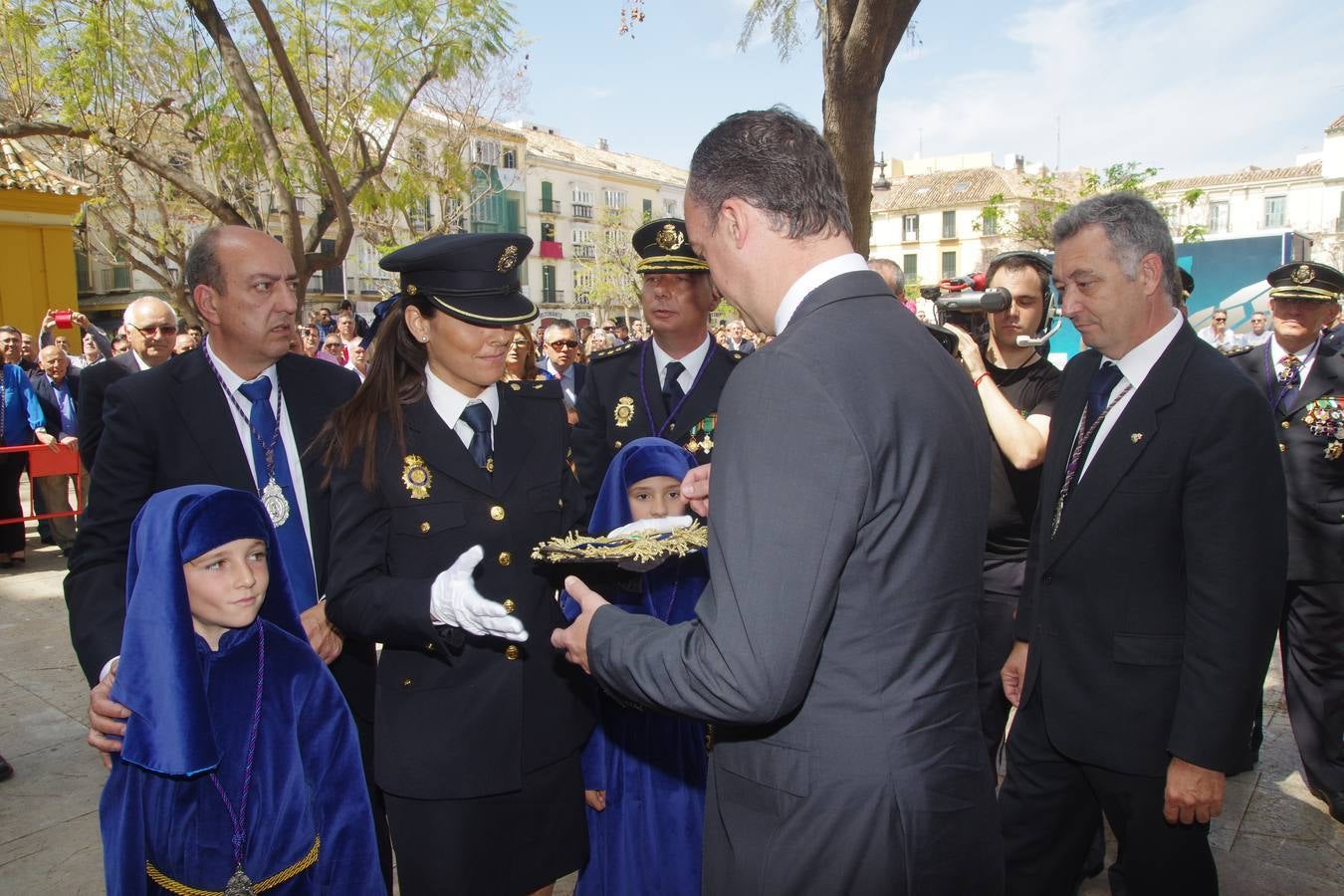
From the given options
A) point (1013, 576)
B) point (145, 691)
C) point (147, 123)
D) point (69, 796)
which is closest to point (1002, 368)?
point (1013, 576)

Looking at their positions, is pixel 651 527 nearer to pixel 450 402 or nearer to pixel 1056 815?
pixel 450 402

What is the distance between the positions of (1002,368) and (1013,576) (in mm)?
824

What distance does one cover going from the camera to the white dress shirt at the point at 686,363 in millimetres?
3666

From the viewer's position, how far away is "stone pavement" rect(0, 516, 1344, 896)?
132 inches

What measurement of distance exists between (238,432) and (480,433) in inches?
30.0

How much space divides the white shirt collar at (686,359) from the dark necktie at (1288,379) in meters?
2.87

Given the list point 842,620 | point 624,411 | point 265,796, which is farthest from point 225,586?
point 624,411

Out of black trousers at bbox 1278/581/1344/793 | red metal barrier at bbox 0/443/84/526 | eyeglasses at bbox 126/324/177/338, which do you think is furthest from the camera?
red metal barrier at bbox 0/443/84/526

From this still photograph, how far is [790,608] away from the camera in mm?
1357

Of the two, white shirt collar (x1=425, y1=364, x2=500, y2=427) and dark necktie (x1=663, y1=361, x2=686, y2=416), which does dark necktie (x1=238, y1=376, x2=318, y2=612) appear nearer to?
white shirt collar (x1=425, y1=364, x2=500, y2=427)

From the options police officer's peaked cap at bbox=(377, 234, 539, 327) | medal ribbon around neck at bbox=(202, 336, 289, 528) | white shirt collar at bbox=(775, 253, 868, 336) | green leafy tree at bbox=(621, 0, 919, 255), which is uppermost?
green leafy tree at bbox=(621, 0, 919, 255)

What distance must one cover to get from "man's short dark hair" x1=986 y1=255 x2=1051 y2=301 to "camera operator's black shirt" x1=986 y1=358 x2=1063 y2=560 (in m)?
0.30

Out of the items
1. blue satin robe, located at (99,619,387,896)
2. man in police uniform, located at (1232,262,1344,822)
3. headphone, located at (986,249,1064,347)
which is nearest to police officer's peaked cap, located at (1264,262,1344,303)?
man in police uniform, located at (1232,262,1344,822)

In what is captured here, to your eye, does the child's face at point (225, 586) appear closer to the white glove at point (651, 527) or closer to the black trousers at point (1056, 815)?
the white glove at point (651, 527)
